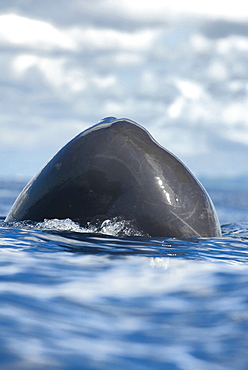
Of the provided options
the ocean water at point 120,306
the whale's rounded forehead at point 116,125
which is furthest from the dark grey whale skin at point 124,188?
the ocean water at point 120,306

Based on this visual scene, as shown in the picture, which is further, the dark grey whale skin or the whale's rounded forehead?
the whale's rounded forehead

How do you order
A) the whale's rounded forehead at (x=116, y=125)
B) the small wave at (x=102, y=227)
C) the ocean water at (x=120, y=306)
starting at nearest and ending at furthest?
the ocean water at (x=120, y=306), the small wave at (x=102, y=227), the whale's rounded forehead at (x=116, y=125)

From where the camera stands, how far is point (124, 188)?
17.8 ft

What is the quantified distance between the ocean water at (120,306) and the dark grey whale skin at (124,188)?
0.75 meters

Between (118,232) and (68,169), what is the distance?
967mm

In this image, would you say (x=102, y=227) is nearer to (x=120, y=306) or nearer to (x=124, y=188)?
(x=124, y=188)

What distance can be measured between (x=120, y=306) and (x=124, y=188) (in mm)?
2780

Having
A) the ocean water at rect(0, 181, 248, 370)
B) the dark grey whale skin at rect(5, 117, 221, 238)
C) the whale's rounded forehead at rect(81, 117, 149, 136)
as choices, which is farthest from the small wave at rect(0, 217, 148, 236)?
the whale's rounded forehead at rect(81, 117, 149, 136)

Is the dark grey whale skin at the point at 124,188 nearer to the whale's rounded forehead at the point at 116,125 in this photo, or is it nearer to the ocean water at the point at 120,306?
the whale's rounded forehead at the point at 116,125

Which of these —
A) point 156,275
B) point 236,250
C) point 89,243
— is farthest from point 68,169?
point 156,275

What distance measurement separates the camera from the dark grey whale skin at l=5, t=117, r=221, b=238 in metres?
5.40

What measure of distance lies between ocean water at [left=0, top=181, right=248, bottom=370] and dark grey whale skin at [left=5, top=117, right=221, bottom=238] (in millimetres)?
748

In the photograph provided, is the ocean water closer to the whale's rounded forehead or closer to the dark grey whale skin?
the dark grey whale skin

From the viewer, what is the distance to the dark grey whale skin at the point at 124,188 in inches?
213
